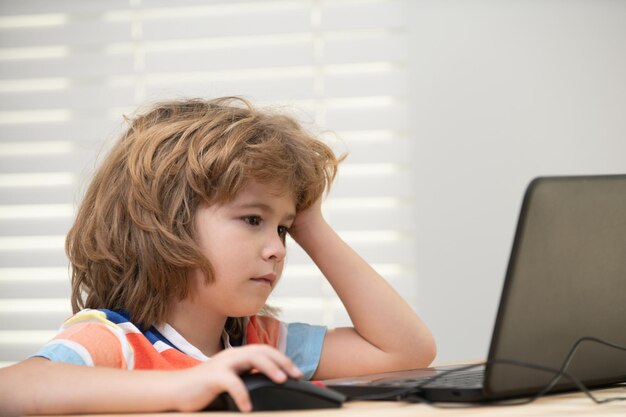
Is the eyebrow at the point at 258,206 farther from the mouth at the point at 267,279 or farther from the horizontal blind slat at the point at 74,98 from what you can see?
the horizontal blind slat at the point at 74,98

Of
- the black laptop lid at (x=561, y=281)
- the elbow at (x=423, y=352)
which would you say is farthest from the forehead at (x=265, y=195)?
the black laptop lid at (x=561, y=281)

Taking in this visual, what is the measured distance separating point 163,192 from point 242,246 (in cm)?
15

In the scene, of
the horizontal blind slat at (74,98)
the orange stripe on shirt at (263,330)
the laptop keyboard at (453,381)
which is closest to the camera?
the laptop keyboard at (453,381)

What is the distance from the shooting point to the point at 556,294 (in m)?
0.76

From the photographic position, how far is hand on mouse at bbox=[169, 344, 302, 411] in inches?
28.1

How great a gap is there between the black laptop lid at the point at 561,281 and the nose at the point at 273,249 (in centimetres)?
46

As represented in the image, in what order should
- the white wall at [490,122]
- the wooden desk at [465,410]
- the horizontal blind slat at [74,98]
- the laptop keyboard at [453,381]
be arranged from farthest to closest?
the horizontal blind slat at [74,98] < the white wall at [490,122] < the laptop keyboard at [453,381] < the wooden desk at [465,410]

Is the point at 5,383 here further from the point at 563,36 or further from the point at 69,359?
the point at 563,36

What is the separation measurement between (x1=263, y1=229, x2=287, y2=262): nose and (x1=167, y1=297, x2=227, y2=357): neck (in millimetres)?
151

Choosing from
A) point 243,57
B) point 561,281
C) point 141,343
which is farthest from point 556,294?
point 243,57

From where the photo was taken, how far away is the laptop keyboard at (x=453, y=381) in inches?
31.3

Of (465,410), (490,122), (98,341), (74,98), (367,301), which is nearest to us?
(465,410)

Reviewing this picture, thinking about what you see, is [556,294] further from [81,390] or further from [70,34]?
[70,34]

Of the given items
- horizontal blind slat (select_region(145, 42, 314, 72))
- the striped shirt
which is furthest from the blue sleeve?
horizontal blind slat (select_region(145, 42, 314, 72))
